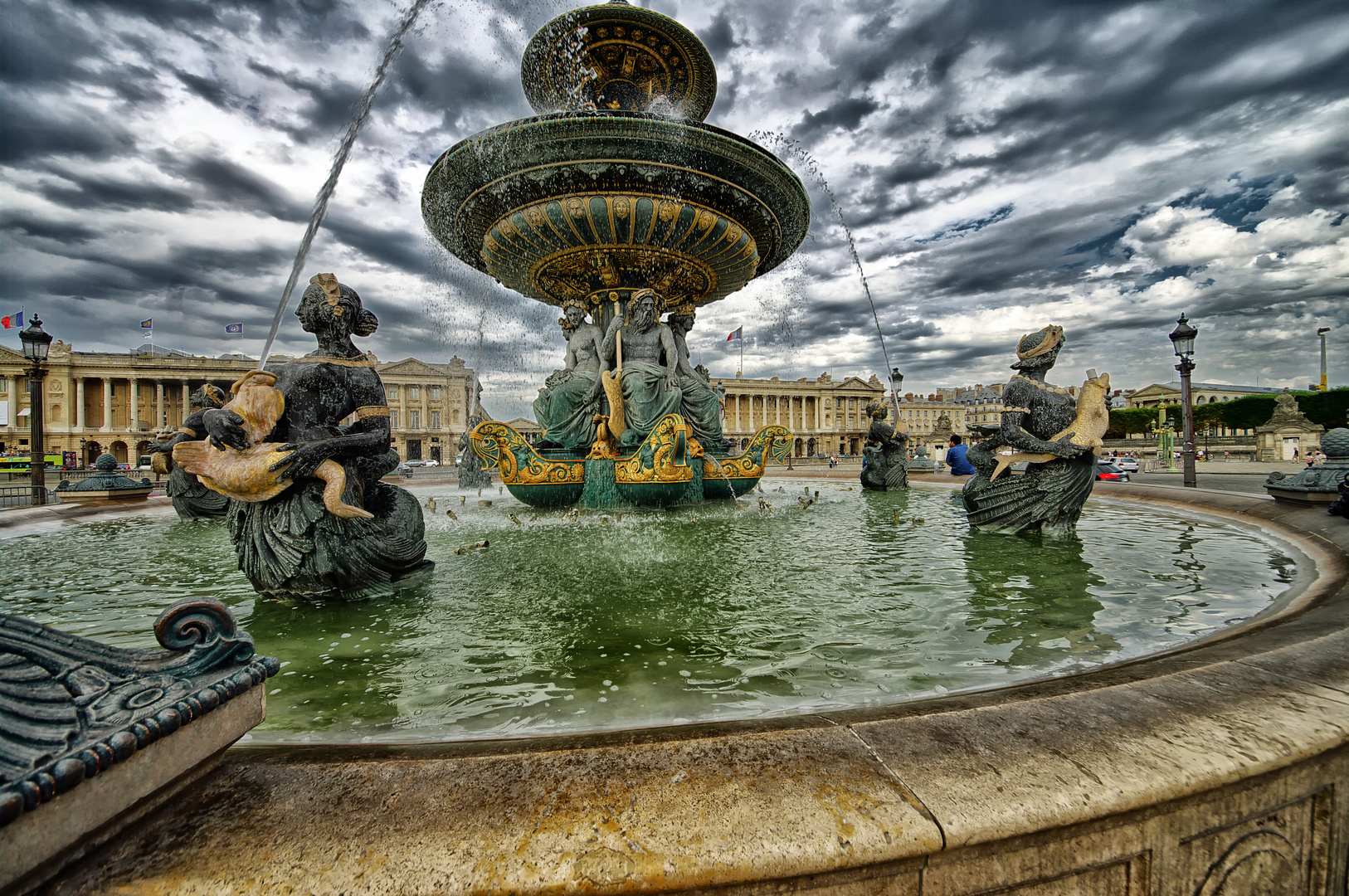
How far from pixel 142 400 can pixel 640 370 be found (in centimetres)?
7978

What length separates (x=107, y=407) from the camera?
59.8 meters

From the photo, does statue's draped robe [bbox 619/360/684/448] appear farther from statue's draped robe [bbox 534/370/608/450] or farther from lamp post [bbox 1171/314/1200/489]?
lamp post [bbox 1171/314/1200/489]

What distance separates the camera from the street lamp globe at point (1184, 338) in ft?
39.8

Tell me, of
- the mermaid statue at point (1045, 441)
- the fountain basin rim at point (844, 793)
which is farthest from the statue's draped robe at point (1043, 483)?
the fountain basin rim at point (844, 793)

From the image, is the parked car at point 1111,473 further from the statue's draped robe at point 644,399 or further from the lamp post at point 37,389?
the lamp post at point 37,389

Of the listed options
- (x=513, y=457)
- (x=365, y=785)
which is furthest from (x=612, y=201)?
(x=365, y=785)

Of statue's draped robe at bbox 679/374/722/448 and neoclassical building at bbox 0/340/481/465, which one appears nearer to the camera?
statue's draped robe at bbox 679/374/722/448

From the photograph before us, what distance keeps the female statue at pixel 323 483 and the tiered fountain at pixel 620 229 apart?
3.69 metres

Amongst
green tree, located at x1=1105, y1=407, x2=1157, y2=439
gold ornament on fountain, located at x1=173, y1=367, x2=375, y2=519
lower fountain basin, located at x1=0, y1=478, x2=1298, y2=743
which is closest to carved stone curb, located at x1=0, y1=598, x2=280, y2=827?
lower fountain basin, located at x1=0, y1=478, x2=1298, y2=743

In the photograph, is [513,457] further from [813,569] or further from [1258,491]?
[1258,491]

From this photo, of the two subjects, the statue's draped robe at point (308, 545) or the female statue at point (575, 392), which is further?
the female statue at point (575, 392)

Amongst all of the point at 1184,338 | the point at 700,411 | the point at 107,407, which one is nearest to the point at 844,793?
the point at 700,411

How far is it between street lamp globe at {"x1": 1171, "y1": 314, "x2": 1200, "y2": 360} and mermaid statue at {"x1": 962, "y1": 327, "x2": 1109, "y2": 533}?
411 inches

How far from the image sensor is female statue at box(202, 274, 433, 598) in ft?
10.3
